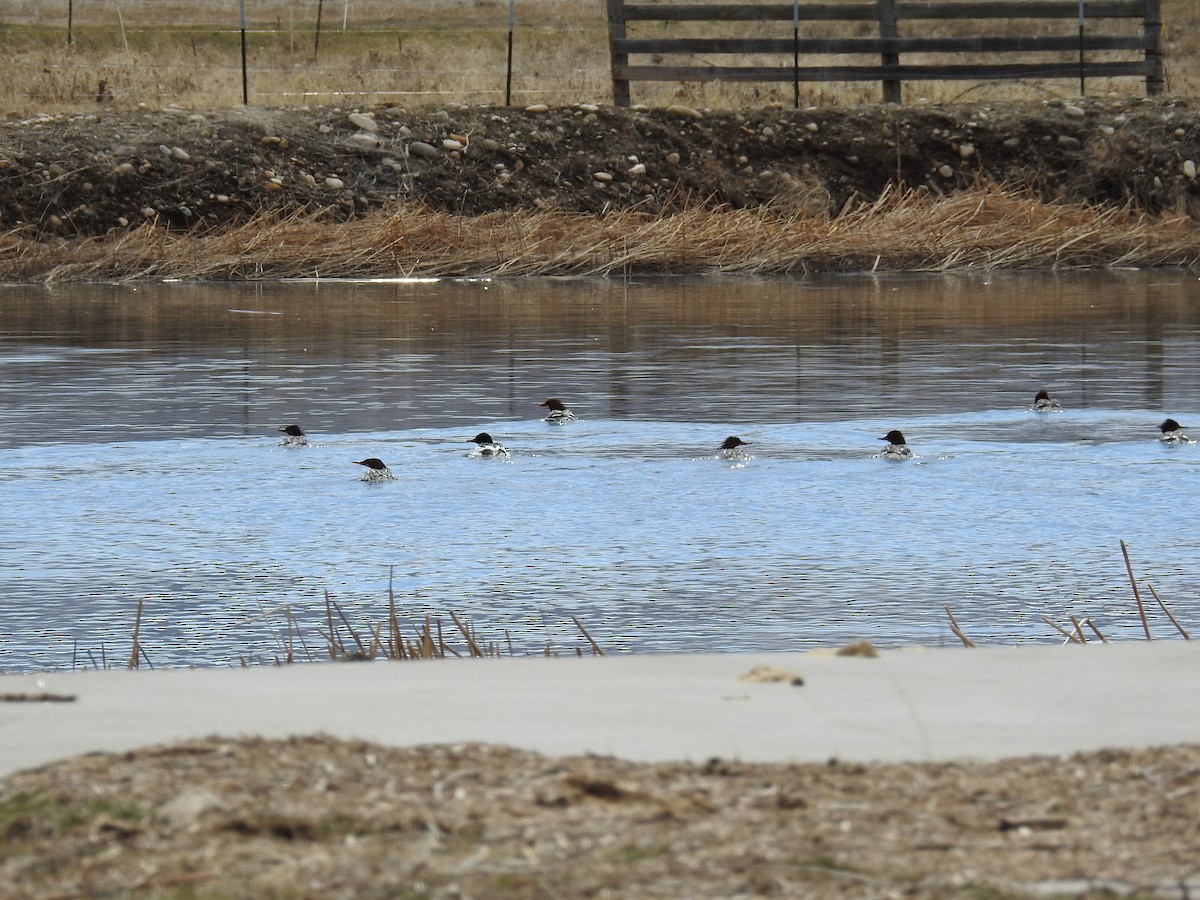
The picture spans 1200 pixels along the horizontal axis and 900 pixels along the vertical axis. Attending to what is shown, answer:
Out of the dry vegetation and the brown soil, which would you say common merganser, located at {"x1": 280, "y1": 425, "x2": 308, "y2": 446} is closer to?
the dry vegetation

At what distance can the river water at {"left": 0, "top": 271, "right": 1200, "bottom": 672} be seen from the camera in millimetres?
7043

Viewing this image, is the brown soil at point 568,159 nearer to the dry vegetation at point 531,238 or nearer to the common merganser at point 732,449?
the dry vegetation at point 531,238

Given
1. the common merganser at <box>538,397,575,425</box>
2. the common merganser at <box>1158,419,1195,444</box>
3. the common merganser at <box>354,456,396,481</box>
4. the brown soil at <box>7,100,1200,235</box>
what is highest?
the brown soil at <box>7,100,1200,235</box>

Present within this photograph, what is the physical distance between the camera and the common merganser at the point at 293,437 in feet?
35.1

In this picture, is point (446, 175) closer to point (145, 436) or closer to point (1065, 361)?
point (1065, 361)

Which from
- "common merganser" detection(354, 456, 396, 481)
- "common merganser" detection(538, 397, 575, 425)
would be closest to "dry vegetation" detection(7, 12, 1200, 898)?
"common merganser" detection(354, 456, 396, 481)

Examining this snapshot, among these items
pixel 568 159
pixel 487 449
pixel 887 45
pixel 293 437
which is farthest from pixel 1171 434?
pixel 887 45

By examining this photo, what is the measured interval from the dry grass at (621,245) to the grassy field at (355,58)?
17.3 ft

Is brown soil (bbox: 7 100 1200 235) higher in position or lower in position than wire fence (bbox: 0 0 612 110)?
lower

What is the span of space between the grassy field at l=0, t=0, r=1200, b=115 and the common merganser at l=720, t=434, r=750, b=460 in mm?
20621

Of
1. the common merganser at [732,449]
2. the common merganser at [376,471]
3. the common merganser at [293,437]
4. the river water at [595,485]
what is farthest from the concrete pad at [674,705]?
the common merganser at [293,437]

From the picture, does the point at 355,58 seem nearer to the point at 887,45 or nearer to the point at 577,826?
the point at 887,45

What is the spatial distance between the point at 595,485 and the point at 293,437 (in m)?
1.92

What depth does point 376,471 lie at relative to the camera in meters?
9.84
